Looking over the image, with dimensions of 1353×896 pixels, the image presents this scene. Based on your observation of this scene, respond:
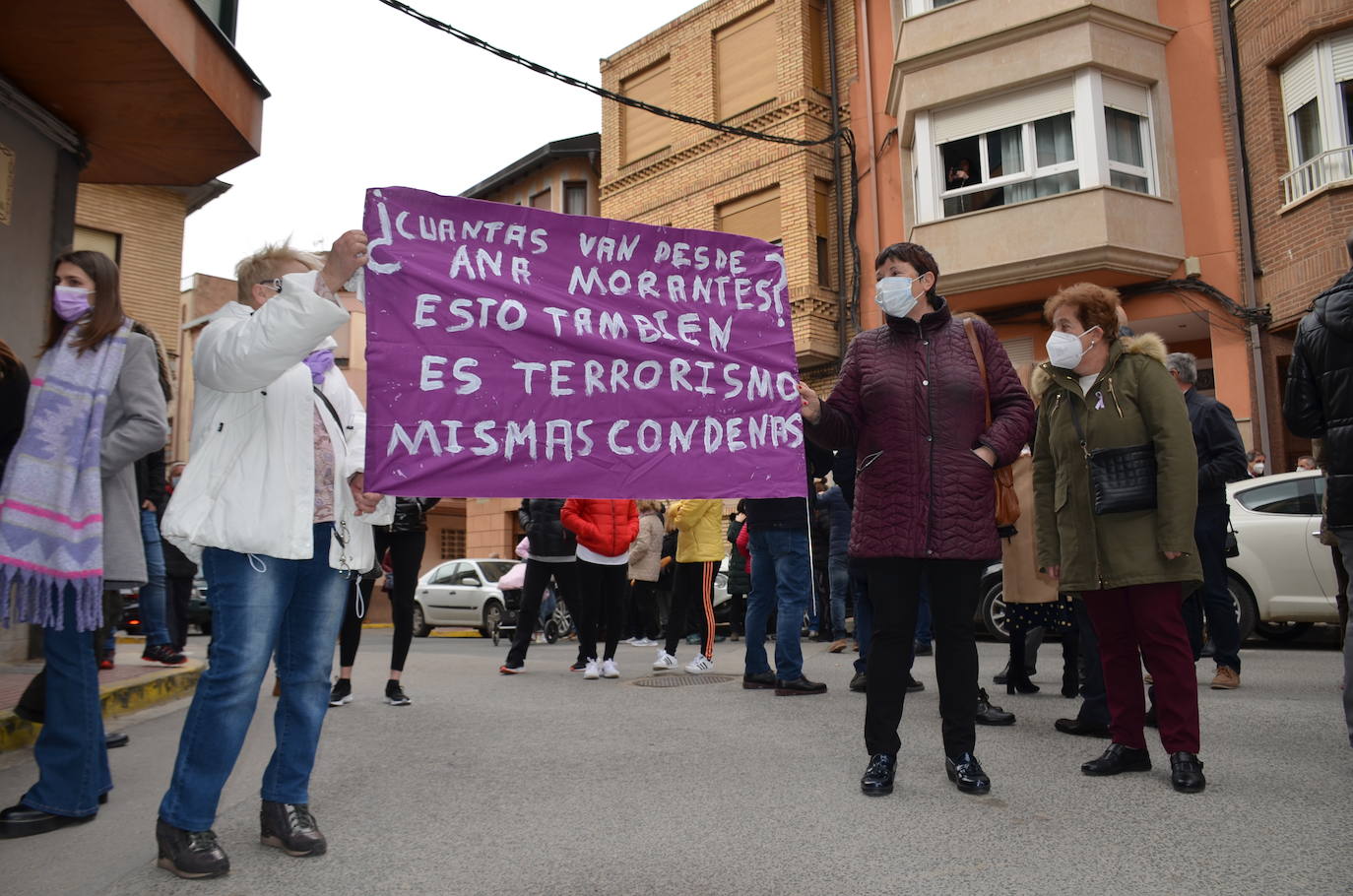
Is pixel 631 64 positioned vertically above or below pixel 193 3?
above

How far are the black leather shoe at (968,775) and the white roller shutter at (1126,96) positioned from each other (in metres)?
14.9

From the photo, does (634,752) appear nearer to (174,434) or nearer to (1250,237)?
(1250,237)

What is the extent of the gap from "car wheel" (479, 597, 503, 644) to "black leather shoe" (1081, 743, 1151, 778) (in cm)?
1457

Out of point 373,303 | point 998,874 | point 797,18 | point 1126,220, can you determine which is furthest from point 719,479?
point 797,18

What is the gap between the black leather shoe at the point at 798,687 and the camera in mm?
6902

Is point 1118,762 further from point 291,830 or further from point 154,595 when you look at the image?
point 154,595

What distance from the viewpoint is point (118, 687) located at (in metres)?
6.39

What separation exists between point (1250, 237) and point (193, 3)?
48.3ft

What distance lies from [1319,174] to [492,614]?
1464 cm

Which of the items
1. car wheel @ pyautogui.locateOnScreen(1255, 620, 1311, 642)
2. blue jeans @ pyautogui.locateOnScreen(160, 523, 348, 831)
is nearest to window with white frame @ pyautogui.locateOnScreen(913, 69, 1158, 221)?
car wheel @ pyautogui.locateOnScreen(1255, 620, 1311, 642)

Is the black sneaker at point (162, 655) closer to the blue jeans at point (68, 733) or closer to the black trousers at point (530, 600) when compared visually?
the black trousers at point (530, 600)

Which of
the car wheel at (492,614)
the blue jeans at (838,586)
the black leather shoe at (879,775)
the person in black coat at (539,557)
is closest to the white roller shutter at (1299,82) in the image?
the blue jeans at (838,586)

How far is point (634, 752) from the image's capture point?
4.99m

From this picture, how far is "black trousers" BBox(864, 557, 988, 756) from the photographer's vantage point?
4.13 meters
